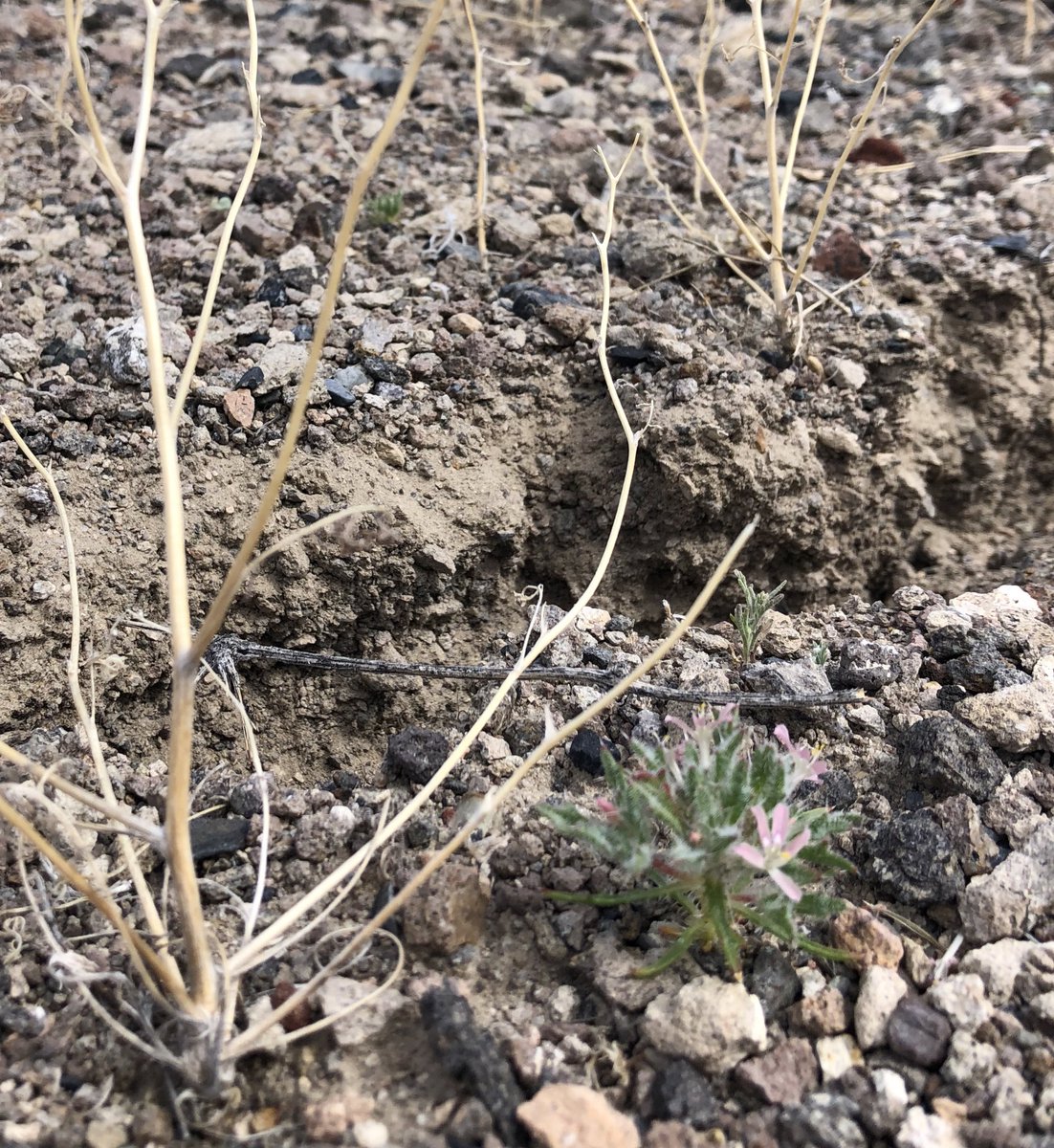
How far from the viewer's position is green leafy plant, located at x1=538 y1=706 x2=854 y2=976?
1.46 m

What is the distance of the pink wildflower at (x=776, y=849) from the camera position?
1.41 m

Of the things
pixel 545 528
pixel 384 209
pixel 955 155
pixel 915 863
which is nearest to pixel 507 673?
pixel 545 528

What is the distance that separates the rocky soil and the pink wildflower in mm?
202

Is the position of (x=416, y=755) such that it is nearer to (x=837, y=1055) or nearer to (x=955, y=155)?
(x=837, y=1055)

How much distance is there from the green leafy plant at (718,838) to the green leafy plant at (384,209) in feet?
6.28

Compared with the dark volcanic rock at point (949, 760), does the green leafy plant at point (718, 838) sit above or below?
above

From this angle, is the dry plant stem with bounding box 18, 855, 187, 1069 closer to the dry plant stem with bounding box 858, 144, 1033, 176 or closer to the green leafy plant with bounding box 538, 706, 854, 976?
the green leafy plant with bounding box 538, 706, 854, 976

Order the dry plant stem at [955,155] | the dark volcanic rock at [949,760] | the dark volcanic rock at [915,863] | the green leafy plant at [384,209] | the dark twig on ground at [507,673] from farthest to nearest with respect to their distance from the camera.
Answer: the dry plant stem at [955,155], the green leafy plant at [384,209], the dark twig on ground at [507,673], the dark volcanic rock at [949,760], the dark volcanic rock at [915,863]

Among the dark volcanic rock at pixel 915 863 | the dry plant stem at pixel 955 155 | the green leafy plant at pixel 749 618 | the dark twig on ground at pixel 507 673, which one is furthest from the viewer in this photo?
the dry plant stem at pixel 955 155

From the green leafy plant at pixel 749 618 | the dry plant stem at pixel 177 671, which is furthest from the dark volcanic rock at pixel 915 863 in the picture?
the dry plant stem at pixel 177 671

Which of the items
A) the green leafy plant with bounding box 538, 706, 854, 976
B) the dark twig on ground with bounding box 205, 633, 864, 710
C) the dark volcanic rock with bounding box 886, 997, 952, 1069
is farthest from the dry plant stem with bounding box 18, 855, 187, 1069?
the dark volcanic rock with bounding box 886, 997, 952, 1069

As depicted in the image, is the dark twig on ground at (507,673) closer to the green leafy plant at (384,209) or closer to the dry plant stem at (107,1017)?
the dry plant stem at (107,1017)

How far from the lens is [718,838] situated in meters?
1.45

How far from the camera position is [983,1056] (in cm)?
143
